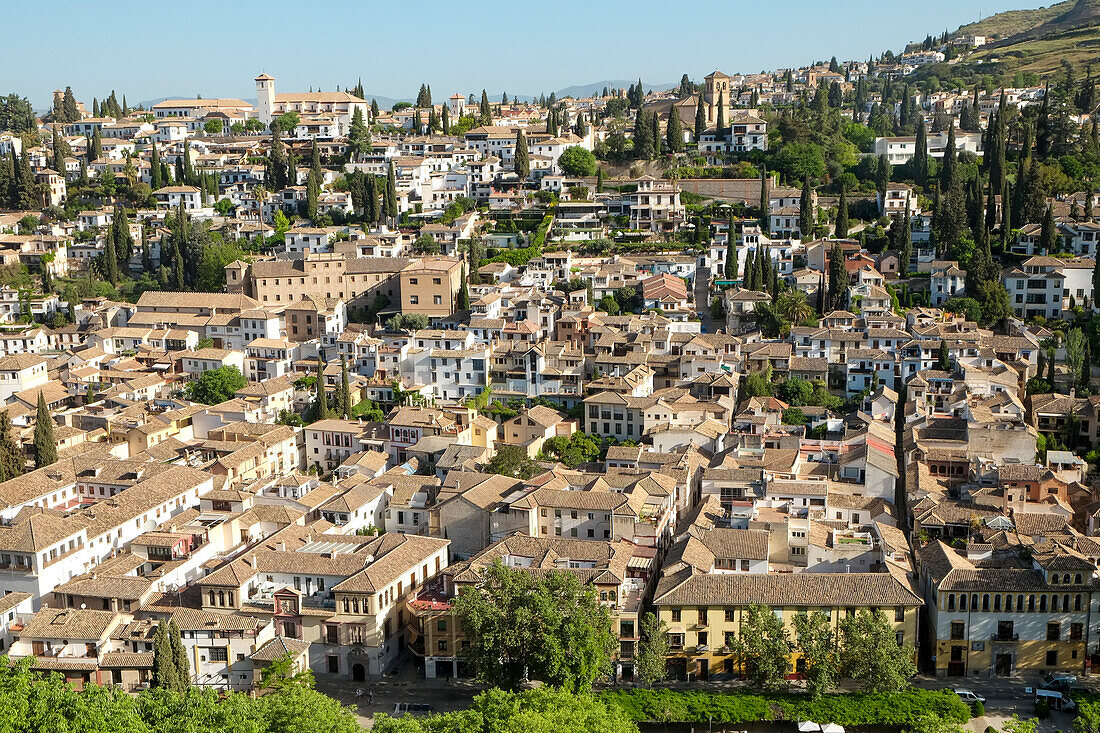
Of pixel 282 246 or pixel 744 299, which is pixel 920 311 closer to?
pixel 744 299

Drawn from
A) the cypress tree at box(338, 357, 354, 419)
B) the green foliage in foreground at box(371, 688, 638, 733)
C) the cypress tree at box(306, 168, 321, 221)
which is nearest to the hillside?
the cypress tree at box(306, 168, 321, 221)

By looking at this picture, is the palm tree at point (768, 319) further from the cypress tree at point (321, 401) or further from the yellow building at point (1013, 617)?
the yellow building at point (1013, 617)

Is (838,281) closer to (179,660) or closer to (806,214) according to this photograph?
(806,214)

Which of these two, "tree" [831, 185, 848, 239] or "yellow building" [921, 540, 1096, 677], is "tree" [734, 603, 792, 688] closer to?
"yellow building" [921, 540, 1096, 677]

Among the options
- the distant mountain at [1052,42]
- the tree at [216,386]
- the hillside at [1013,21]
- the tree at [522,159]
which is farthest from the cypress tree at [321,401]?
the hillside at [1013,21]

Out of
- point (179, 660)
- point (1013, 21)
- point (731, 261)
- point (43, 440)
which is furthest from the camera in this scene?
point (1013, 21)

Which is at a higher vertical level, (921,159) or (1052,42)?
(1052,42)

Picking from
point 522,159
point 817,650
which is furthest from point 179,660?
point 522,159
